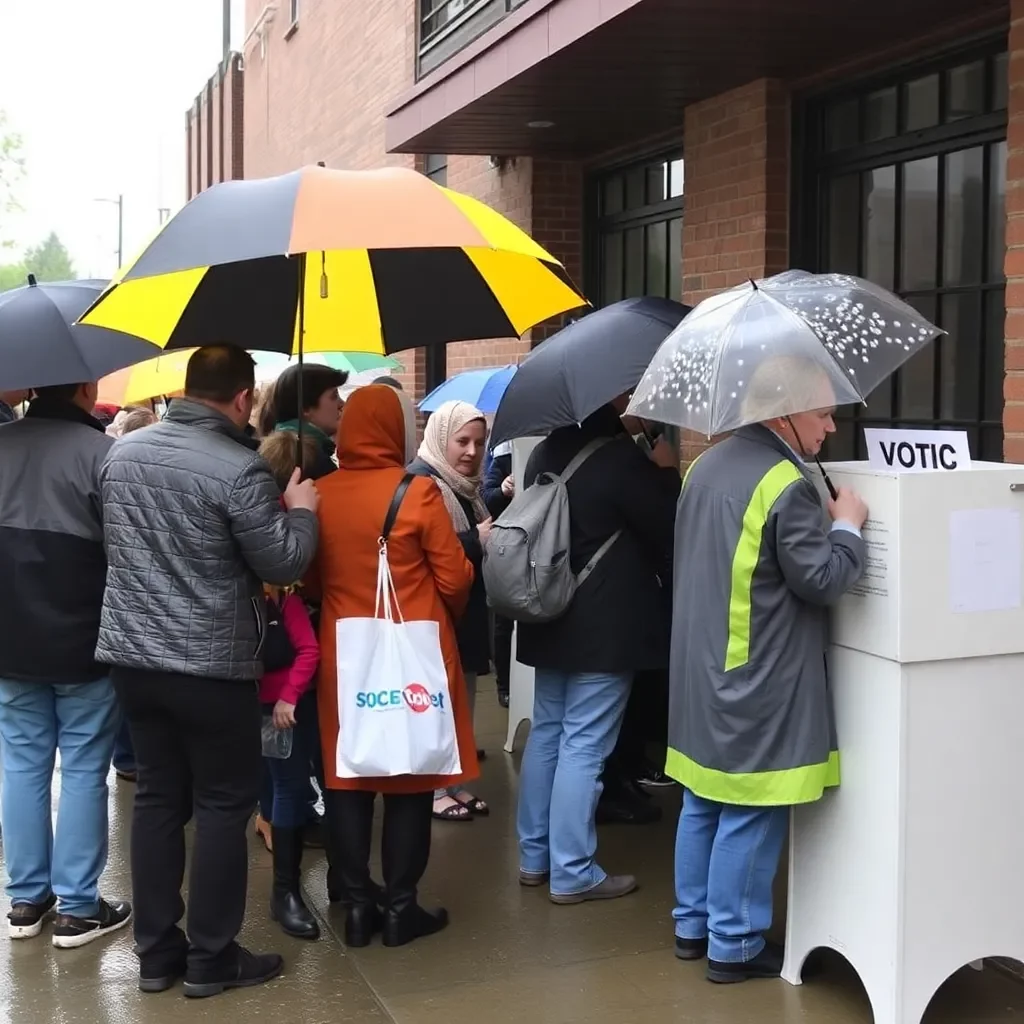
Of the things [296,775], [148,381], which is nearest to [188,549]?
[296,775]

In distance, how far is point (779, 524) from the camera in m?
3.65

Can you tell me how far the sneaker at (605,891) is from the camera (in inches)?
185

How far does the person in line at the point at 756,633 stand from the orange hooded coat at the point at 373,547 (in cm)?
75

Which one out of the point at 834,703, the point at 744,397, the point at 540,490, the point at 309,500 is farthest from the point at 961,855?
the point at 309,500

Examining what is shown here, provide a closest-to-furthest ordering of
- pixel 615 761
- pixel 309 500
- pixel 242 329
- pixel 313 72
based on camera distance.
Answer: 1. pixel 309 500
2. pixel 242 329
3. pixel 615 761
4. pixel 313 72

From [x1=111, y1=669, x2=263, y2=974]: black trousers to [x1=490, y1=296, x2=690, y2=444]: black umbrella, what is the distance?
124 centimetres

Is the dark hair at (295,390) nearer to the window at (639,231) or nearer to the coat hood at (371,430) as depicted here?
the coat hood at (371,430)

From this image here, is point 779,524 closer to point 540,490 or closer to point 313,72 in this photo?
point 540,490

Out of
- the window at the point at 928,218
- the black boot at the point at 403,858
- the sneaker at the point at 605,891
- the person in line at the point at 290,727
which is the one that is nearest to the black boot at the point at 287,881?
the person in line at the point at 290,727

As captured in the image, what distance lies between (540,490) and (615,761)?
5.49ft

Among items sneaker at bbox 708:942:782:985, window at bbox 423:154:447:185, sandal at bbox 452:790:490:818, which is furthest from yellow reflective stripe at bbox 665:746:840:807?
window at bbox 423:154:447:185

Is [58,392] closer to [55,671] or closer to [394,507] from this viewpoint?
[55,671]

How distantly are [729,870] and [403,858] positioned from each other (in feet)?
3.44

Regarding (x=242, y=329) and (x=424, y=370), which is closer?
(x=242, y=329)
